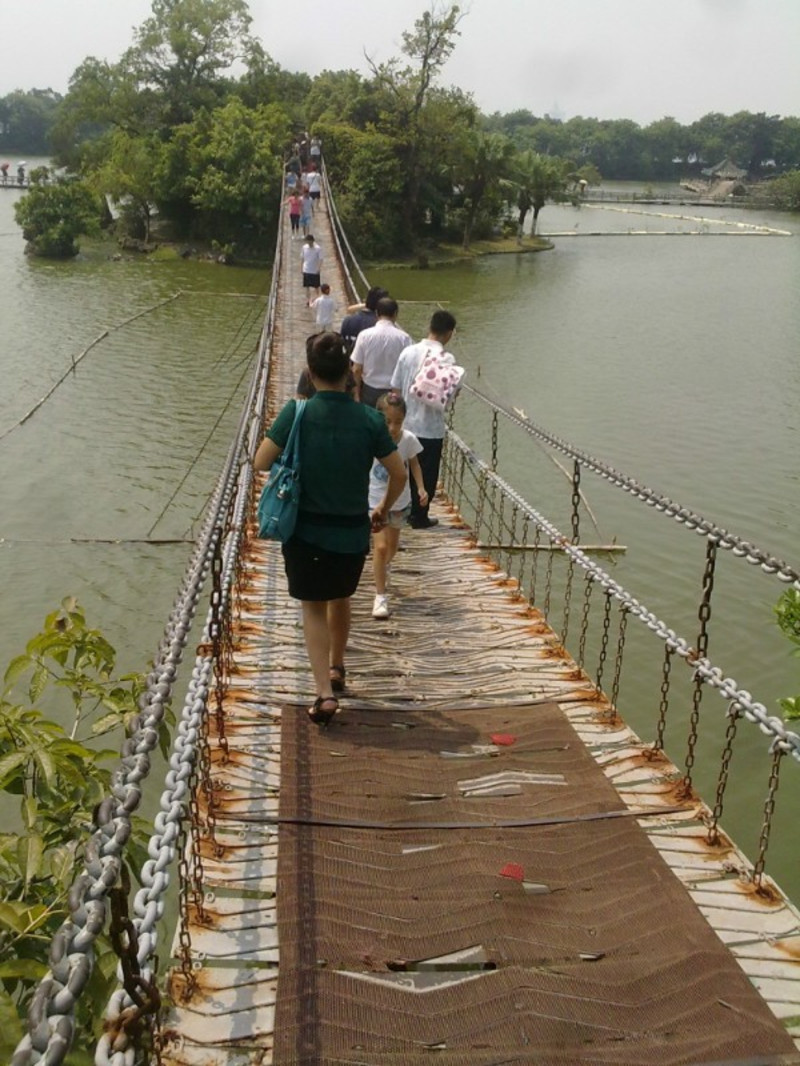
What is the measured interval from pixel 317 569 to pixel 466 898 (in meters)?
1.11

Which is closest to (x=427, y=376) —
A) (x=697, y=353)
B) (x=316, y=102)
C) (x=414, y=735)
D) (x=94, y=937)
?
(x=414, y=735)

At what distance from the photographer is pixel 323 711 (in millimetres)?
3109

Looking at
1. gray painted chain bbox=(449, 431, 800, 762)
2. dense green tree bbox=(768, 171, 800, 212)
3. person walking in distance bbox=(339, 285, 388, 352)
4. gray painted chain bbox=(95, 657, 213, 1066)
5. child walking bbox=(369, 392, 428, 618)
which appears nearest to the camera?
gray painted chain bbox=(95, 657, 213, 1066)

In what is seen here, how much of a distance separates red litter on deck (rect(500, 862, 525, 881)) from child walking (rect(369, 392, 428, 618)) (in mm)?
1686

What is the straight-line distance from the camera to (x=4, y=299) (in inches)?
835

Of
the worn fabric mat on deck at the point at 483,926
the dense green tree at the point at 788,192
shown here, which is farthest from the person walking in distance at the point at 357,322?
the dense green tree at the point at 788,192

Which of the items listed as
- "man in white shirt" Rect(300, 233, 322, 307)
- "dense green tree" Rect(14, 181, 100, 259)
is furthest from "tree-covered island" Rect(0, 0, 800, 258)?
"man in white shirt" Rect(300, 233, 322, 307)

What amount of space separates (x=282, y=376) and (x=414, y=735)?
6.56 meters

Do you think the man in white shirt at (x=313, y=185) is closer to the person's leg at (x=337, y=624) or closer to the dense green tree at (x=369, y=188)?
the dense green tree at (x=369, y=188)

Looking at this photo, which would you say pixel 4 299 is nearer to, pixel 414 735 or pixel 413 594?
pixel 413 594

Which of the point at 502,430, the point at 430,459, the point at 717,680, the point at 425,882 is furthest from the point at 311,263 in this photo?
the point at 425,882

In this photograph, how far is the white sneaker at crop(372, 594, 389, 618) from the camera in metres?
4.20

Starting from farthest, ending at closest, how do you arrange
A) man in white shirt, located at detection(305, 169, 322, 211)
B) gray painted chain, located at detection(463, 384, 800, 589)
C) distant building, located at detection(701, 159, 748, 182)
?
distant building, located at detection(701, 159, 748, 182) < man in white shirt, located at detection(305, 169, 322, 211) < gray painted chain, located at detection(463, 384, 800, 589)

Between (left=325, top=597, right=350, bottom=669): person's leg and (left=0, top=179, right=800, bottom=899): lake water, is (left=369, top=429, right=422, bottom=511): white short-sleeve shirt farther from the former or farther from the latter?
(left=0, top=179, right=800, bottom=899): lake water
